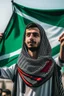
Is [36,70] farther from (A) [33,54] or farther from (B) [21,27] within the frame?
(B) [21,27]

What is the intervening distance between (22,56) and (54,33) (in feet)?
9.98

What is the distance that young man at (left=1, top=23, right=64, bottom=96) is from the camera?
2414 mm

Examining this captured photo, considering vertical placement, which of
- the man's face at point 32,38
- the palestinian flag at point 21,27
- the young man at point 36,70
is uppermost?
the man's face at point 32,38

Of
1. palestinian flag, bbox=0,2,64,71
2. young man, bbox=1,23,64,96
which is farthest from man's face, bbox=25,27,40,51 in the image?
palestinian flag, bbox=0,2,64,71

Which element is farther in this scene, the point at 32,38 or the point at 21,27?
the point at 21,27

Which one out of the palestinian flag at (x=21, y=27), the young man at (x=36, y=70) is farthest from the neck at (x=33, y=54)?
the palestinian flag at (x=21, y=27)

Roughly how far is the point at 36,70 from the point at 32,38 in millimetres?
245

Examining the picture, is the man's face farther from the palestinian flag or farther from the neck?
the palestinian flag

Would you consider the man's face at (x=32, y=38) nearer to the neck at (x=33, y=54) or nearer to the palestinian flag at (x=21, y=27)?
the neck at (x=33, y=54)

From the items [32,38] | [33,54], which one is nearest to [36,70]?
[33,54]

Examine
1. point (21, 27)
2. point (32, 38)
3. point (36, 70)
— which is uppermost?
point (32, 38)

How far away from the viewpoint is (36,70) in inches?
95.1

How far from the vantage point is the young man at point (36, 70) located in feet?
7.92

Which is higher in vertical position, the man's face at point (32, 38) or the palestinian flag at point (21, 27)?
the man's face at point (32, 38)
